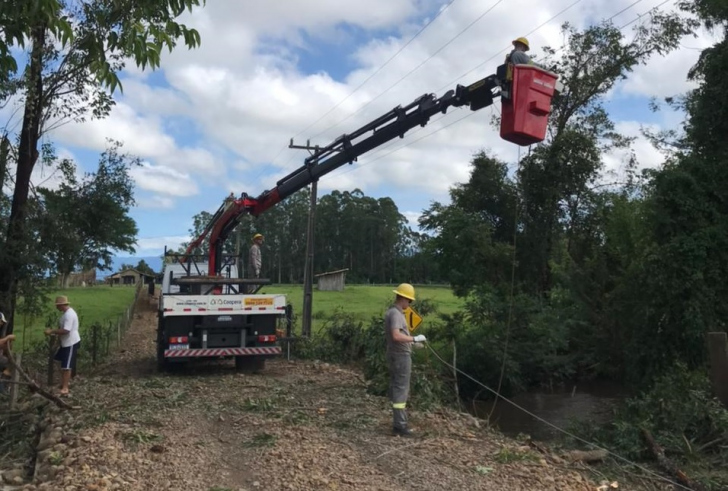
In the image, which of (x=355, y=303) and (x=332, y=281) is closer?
(x=355, y=303)

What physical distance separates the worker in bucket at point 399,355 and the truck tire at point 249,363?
6399mm

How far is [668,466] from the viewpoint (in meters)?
9.21

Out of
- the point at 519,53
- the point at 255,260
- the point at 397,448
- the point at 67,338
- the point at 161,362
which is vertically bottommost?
the point at 397,448

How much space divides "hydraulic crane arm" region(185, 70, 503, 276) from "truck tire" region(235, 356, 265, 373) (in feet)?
10.9

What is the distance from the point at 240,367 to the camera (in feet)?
47.5

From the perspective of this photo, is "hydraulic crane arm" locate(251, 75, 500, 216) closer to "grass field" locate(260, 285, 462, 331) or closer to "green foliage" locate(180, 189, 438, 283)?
"grass field" locate(260, 285, 462, 331)

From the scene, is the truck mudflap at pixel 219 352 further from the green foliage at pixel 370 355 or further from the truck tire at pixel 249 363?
the green foliage at pixel 370 355

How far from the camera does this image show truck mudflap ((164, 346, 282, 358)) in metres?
13.3

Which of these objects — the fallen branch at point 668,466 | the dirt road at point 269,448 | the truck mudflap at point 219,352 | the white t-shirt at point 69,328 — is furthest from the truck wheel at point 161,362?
the fallen branch at point 668,466

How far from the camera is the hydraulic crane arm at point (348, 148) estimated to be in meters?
11.3

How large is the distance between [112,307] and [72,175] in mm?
29894

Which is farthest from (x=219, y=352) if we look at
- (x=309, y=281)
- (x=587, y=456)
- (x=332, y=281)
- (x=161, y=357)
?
(x=332, y=281)

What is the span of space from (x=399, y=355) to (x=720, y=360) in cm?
414

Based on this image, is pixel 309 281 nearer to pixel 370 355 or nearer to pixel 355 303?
pixel 370 355
